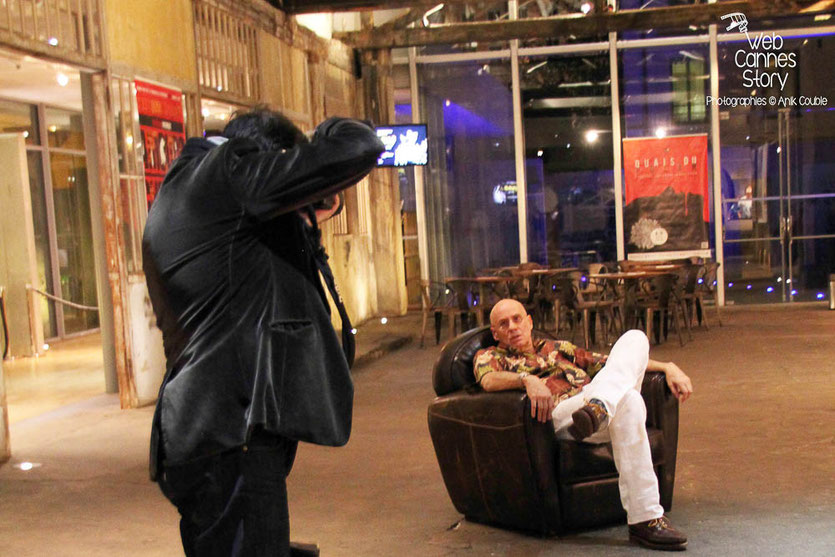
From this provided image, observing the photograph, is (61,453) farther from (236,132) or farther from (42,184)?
(42,184)

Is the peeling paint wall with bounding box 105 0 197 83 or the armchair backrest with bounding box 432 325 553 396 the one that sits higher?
the peeling paint wall with bounding box 105 0 197 83

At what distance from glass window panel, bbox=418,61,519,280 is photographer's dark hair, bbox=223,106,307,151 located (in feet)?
40.7

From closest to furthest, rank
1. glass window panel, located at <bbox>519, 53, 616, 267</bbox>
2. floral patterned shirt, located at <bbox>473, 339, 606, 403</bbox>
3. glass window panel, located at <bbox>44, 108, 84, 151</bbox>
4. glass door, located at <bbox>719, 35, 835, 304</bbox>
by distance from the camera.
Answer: floral patterned shirt, located at <bbox>473, 339, 606, 403</bbox> → glass window panel, located at <bbox>44, 108, 84, 151</bbox> → glass door, located at <bbox>719, 35, 835, 304</bbox> → glass window panel, located at <bbox>519, 53, 616, 267</bbox>

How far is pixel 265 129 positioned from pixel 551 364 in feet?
7.98

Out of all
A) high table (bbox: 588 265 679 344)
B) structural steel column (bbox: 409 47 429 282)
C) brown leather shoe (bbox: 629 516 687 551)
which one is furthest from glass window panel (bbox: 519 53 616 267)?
brown leather shoe (bbox: 629 516 687 551)

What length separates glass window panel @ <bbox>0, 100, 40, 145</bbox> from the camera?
1134 cm

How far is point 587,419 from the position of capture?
368cm

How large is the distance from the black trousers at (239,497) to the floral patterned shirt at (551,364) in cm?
205

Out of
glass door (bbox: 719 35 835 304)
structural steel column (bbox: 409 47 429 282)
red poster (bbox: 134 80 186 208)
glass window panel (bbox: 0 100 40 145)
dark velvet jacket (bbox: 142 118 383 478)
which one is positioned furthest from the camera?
structural steel column (bbox: 409 47 429 282)

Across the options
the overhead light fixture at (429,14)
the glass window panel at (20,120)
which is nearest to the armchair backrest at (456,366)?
the glass window panel at (20,120)

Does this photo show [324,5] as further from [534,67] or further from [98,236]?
[534,67]

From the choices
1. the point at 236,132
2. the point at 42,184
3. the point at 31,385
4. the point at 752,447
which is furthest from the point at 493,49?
the point at 236,132

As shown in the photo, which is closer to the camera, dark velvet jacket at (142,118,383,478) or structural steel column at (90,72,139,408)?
dark velvet jacket at (142,118,383,478)

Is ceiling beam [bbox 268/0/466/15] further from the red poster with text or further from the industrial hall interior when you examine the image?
the red poster with text
